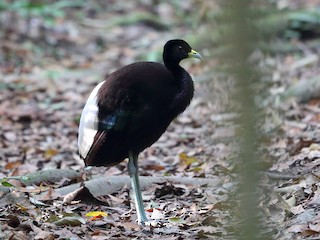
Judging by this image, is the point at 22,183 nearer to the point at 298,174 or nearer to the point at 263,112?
the point at 298,174

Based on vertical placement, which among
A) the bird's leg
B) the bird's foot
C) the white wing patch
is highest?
the white wing patch

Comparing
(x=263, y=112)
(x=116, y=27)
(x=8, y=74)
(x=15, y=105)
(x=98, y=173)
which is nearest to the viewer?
(x=263, y=112)

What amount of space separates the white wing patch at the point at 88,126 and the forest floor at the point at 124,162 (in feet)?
1.05

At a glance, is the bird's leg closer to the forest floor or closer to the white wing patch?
the forest floor

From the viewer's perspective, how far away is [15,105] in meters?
9.33

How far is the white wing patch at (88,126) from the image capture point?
16.0ft

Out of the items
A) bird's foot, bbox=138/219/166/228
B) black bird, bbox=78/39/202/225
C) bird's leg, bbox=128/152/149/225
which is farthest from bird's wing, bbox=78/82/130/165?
bird's foot, bbox=138/219/166/228

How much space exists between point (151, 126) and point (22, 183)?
1.30m

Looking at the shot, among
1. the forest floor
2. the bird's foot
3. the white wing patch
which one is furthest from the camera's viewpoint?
the white wing patch

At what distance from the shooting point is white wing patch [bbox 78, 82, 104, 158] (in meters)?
4.88

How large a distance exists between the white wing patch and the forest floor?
0.32 m

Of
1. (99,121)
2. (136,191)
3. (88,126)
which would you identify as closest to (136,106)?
(99,121)

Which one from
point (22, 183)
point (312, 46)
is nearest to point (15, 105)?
point (22, 183)

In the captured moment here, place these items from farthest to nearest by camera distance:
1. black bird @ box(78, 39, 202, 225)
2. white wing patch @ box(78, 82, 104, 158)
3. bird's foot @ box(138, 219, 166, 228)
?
white wing patch @ box(78, 82, 104, 158) → black bird @ box(78, 39, 202, 225) → bird's foot @ box(138, 219, 166, 228)
